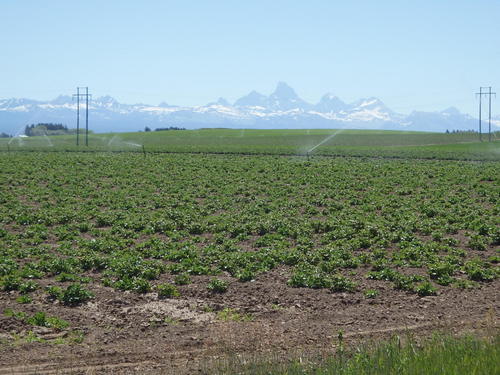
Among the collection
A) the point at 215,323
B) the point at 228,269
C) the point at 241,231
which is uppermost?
the point at 241,231

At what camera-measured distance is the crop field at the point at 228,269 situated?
435 inches

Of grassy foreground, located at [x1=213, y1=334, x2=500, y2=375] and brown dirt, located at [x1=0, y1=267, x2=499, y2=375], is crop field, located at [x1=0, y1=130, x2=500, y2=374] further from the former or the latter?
grassy foreground, located at [x1=213, y1=334, x2=500, y2=375]

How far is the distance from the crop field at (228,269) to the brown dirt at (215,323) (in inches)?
1.6

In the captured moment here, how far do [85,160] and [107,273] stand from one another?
105 ft

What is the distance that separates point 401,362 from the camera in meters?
8.03

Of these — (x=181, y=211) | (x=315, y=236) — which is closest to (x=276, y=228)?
(x=315, y=236)

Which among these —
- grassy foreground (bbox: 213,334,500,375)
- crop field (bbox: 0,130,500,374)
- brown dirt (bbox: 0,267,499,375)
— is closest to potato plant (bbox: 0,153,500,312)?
crop field (bbox: 0,130,500,374)

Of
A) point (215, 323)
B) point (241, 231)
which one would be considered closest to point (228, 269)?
point (215, 323)

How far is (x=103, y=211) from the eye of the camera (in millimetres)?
23844

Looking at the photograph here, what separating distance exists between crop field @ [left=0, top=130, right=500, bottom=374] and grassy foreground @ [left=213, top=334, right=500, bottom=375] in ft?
4.61

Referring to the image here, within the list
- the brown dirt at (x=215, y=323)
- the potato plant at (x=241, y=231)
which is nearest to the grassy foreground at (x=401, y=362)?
the brown dirt at (x=215, y=323)

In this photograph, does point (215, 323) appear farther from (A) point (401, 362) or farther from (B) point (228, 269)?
(A) point (401, 362)

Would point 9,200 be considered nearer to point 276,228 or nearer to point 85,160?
point 276,228

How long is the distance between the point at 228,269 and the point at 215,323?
12.1 feet
